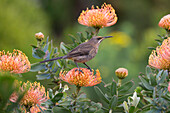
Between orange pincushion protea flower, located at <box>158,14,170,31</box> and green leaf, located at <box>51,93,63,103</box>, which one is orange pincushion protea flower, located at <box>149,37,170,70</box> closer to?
orange pincushion protea flower, located at <box>158,14,170,31</box>

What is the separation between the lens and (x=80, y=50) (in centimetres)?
121

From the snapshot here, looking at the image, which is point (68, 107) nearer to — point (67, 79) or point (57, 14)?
point (67, 79)

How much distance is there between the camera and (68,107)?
979 millimetres

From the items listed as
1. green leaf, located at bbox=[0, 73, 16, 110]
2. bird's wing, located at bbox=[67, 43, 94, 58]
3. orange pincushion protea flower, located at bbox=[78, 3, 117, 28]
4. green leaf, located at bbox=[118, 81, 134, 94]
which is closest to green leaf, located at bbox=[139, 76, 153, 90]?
green leaf, located at bbox=[118, 81, 134, 94]

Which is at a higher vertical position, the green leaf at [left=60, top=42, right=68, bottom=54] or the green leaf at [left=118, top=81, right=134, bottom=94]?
the green leaf at [left=60, top=42, right=68, bottom=54]

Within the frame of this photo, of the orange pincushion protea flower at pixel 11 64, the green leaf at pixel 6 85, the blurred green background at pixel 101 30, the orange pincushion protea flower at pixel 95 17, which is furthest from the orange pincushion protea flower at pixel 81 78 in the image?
the blurred green background at pixel 101 30

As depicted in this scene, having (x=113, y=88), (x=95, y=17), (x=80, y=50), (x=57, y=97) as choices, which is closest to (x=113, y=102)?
(x=113, y=88)

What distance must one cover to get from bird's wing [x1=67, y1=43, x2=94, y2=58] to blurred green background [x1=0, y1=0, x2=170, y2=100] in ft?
7.00

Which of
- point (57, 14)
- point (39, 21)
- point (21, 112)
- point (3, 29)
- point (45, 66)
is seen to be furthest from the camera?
point (57, 14)

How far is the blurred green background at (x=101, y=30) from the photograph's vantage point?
398 centimetres

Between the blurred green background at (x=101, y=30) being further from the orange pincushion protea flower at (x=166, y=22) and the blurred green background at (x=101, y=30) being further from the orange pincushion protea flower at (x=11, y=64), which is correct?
the orange pincushion protea flower at (x=11, y=64)

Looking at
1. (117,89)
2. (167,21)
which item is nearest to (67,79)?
(117,89)

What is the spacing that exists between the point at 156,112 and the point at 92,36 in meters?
0.53

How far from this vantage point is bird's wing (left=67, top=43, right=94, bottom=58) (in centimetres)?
120
